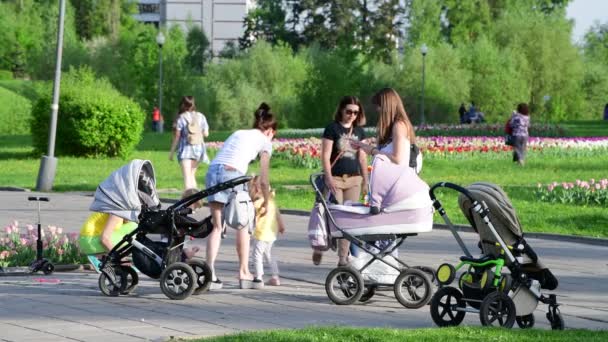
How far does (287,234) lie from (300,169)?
13.7m

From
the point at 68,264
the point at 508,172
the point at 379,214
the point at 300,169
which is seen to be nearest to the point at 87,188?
the point at 300,169

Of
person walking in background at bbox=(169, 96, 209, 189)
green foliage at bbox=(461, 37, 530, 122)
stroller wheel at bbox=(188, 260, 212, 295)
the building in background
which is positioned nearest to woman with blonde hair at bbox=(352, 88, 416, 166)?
stroller wheel at bbox=(188, 260, 212, 295)

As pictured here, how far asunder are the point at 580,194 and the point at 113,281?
1120cm

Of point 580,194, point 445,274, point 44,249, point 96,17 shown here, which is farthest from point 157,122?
point 445,274

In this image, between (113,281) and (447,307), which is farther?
(113,281)

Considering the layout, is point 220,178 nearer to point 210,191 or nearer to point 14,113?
point 210,191

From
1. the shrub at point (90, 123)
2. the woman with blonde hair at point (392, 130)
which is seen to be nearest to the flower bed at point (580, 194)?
the woman with blonde hair at point (392, 130)

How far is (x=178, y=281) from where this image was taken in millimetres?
10664

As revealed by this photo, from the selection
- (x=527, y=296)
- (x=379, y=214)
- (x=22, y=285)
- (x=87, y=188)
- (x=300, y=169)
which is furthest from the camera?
(x=300, y=169)

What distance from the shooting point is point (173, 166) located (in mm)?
31609

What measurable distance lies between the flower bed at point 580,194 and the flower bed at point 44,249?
9376mm

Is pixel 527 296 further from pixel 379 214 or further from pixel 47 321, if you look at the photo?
pixel 47 321

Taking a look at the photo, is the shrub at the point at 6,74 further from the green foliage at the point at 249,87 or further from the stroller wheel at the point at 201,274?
the stroller wheel at the point at 201,274

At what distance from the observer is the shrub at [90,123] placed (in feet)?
112
